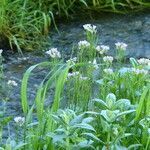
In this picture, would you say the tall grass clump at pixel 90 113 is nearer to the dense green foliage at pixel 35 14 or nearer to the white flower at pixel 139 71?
the white flower at pixel 139 71

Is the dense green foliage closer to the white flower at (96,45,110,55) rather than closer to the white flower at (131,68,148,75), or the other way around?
the white flower at (96,45,110,55)

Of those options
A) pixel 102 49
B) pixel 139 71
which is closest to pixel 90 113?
pixel 139 71

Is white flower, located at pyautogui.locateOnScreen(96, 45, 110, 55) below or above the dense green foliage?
above

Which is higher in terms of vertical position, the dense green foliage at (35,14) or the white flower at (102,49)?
the white flower at (102,49)

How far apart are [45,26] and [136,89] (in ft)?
7.97

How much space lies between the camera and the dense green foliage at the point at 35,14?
4734 mm

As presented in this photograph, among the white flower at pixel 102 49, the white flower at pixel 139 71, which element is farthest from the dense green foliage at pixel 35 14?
the white flower at pixel 139 71

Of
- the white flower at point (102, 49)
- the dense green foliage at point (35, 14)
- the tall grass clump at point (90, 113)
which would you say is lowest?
the dense green foliage at point (35, 14)

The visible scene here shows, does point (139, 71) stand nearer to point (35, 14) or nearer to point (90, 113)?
point (90, 113)

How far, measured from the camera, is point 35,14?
16.6 ft

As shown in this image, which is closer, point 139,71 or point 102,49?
point 139,71

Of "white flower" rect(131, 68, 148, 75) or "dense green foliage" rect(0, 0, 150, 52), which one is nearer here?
"white flower" rect(131, 68, 148, 75)

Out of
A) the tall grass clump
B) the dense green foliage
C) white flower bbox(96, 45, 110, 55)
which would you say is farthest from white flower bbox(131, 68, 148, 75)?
the dense green foliage

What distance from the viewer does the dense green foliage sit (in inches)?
186
